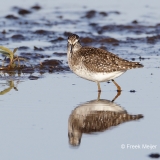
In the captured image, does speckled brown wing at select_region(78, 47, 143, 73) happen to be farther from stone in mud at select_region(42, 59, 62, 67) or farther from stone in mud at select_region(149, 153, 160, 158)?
stone in mud at select_region(149, 153, 160, 158)

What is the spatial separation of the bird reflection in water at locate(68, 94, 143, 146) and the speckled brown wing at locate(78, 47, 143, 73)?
0.92 meters

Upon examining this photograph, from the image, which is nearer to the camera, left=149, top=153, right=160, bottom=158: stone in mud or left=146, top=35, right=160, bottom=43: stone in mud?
left=149, top=153, right=160, bottom=158: stone in mud

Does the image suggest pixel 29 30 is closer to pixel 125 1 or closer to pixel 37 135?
pixel 125 1

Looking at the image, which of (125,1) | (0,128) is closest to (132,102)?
(0,128)

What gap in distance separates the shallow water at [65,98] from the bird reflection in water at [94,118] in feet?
0.32

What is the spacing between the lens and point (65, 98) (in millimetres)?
10898

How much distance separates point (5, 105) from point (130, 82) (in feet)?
9.75

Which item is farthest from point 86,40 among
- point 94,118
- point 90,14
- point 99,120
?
point 99,120

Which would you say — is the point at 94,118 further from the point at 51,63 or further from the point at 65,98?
the point at 51,63

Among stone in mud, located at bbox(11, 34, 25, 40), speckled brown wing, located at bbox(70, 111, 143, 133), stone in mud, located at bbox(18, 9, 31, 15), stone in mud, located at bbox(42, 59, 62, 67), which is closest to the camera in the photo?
speckled brown wing, located at bbox(70, 111, 143, 133)

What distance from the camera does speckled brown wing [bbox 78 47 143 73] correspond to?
37.4 feet

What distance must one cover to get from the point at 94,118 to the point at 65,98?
1.48 metres

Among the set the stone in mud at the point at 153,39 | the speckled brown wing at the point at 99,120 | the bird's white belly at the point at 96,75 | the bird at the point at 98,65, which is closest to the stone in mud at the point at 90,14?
the stone in mud at the point at 153,39

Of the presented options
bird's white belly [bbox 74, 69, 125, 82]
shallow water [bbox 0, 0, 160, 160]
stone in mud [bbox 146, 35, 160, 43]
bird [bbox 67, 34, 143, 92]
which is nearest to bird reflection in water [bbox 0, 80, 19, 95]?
shallow water [bbox 0, 0, 160, 160]
